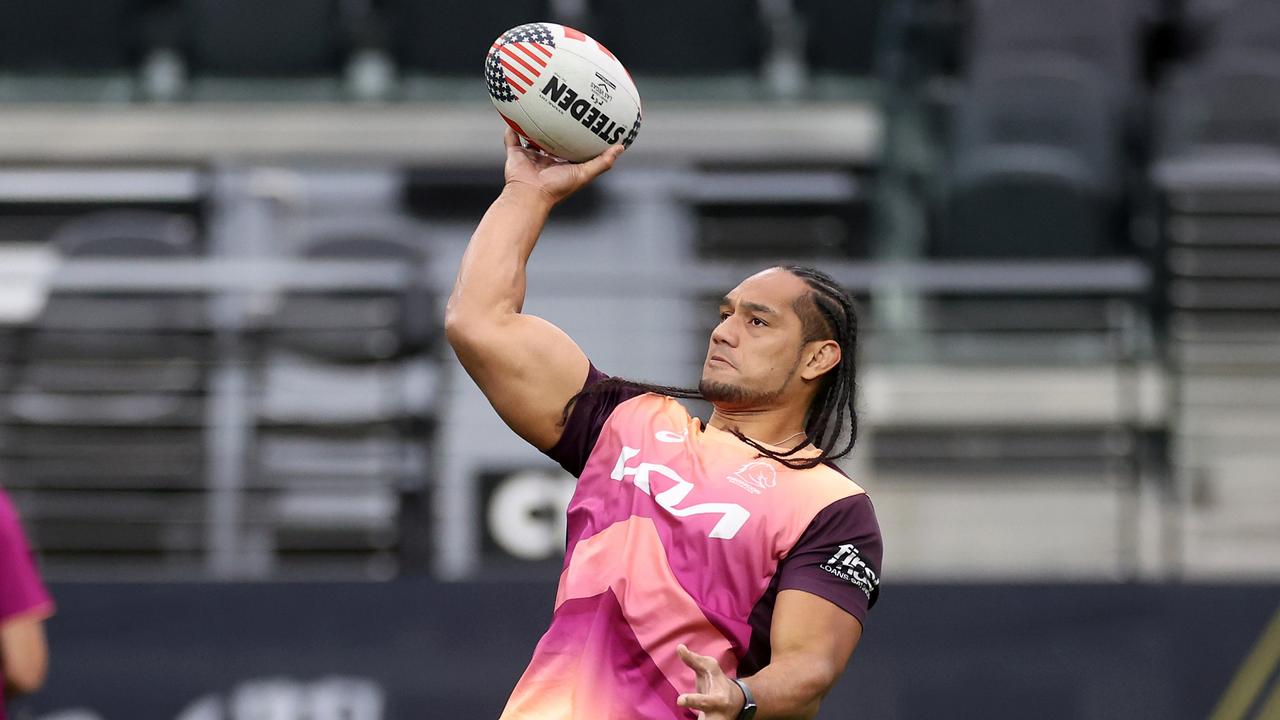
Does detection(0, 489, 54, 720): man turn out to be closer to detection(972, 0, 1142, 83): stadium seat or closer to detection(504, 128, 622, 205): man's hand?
detection(504, 128, 622, 205): man's hand

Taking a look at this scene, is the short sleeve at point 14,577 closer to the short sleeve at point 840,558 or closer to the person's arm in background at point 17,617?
the person's arm in background at point 17,617

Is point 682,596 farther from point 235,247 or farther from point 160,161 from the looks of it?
point 160,161

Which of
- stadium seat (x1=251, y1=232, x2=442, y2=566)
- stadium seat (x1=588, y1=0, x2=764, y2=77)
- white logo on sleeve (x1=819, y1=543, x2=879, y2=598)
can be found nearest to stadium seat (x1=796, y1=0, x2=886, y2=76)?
stadium seat (x1=588, y1=0, x2=764, y2=77)

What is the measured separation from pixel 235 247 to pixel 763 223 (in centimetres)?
311

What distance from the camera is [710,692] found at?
287cm

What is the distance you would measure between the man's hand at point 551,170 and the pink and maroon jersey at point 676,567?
53 cm

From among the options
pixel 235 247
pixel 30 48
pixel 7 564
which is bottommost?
pixel 7 564

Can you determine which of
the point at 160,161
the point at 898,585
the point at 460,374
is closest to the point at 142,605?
the point at 460,374

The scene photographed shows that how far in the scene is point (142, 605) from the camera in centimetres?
634

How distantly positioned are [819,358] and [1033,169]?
6608 millimetres

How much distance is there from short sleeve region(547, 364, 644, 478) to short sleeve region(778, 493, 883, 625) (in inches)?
18.7

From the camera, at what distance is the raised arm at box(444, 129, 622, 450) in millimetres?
3322

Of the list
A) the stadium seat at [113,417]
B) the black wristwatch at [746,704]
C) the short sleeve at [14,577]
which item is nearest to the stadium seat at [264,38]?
the stadium seat at [113,417]

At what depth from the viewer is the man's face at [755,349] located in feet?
11.3
